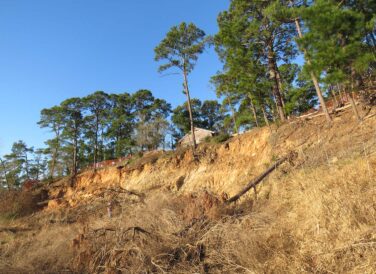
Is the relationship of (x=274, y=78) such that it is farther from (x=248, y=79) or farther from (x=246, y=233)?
(x=246, y=233)

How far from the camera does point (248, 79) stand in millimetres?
16500

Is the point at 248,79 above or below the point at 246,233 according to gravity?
above

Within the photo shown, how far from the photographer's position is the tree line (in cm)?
887

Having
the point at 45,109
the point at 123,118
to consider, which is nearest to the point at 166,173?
the point at 123,118

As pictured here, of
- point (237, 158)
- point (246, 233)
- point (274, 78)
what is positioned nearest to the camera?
point (246, 233)

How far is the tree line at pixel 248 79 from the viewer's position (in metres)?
8.87

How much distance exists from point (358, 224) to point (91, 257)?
4.27m

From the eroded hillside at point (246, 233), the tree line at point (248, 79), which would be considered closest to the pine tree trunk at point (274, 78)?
the tree line at point (248, 79)

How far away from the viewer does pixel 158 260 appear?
4.49 meters

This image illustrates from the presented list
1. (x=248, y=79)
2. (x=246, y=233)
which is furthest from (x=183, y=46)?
(x=246, y=233)

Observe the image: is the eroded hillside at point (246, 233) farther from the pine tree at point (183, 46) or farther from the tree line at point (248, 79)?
Result: the pine tree at point (183, 46)

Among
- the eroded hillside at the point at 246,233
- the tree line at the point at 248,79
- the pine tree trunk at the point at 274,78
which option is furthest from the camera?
the pine tree trunk at the point at 274,78

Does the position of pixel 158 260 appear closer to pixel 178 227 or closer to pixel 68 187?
pixel 178 227

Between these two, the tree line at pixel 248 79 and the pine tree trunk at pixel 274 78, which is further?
the pine tree trunk at pixel 274 78
